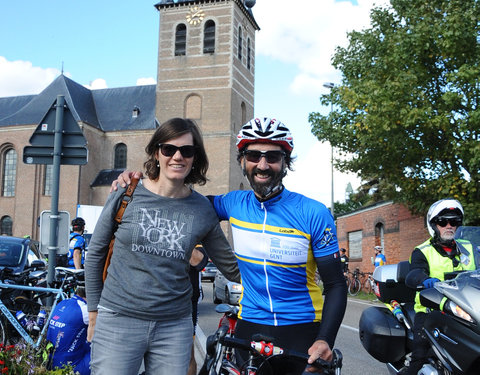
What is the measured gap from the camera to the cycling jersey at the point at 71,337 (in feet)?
15.2

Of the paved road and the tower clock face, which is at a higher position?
the tower clock face

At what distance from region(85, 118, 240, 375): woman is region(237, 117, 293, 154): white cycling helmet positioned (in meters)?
0.32

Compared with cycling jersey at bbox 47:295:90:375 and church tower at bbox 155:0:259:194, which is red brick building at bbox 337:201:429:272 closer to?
church tower at bbox 155:0:259:194

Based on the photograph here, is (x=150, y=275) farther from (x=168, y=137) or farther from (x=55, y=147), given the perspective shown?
(x=55, y=147)

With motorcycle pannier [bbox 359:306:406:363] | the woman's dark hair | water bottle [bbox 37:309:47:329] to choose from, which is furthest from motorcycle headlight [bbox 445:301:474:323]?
water bottle [bbox 37:309:47:329]

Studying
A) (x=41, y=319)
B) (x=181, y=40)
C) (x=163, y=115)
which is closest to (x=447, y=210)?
(x=41, y=319)

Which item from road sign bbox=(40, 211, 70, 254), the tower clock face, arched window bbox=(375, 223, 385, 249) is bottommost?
road sign bbox=(40, 211, 70, 254)

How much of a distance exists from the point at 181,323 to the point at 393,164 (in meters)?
15.2

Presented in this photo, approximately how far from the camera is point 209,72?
45.9 m

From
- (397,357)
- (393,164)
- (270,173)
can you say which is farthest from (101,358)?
(393,164)

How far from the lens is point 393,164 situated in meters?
→ 16.9

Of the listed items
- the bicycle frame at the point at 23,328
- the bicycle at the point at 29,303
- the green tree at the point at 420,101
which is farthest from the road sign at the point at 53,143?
the green tree at the point at 420,101

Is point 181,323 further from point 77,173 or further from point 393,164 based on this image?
point 77,173

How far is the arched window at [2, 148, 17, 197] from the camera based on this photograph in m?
46.8
